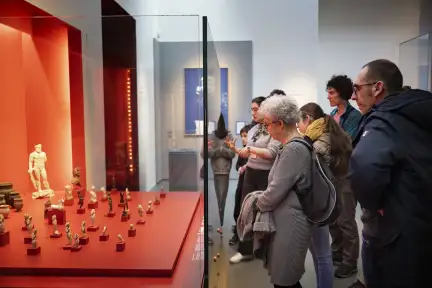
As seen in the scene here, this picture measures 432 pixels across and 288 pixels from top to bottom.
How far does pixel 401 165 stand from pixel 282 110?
0.69 metres

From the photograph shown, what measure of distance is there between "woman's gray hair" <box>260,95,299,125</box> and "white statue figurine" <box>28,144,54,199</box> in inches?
63.0

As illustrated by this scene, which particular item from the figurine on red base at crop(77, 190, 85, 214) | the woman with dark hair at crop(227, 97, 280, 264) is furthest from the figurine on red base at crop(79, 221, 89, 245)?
the woman with dark hair at crop(227, 97, 280, 264)

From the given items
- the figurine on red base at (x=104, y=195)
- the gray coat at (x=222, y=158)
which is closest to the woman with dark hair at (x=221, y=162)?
the gray coat at (x=222, y=158)

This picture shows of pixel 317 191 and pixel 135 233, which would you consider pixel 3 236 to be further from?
pixel 317 191

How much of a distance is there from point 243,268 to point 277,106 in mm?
1855

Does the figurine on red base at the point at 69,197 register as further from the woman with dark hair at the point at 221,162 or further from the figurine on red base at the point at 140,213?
the woman with dark hair at the point at 221,162

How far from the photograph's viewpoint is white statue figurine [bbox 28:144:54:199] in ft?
9.29

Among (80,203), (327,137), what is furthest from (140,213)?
(327,137)

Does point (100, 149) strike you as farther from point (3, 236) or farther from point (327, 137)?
point (327, 137)

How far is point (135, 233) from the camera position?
239 cm

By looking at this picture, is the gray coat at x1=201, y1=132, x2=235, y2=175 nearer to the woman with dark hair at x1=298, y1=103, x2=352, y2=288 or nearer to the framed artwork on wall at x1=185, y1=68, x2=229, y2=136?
the woman with dark hair at x1=298, y1=103, x2=352, y2=288

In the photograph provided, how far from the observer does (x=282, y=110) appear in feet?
7.04

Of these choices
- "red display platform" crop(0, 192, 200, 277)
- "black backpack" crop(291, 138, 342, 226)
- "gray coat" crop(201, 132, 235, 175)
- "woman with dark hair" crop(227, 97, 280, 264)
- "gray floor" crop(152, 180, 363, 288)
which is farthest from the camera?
"gray coat" crop(201, 132, 235, 175)

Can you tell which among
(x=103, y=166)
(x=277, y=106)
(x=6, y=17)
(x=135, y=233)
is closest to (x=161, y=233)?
(x=135, y=233)
